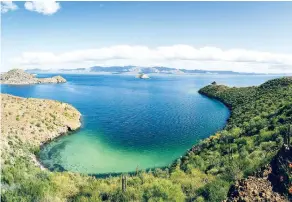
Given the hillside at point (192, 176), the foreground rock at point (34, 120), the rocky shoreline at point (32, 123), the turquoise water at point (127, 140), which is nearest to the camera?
the hillside at point (192, 176)

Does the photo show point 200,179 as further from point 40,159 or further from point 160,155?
point 40,159

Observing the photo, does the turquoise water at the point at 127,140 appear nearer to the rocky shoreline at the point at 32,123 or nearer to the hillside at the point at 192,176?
the rocky shoreline at the point at 32,123

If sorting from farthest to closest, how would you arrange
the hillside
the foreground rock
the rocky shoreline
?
1. the foreground rock
2. the rocky shoreline
3. the hillside

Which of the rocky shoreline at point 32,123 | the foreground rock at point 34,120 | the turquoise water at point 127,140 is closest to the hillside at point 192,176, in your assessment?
the rocky shoreline at point 32,123

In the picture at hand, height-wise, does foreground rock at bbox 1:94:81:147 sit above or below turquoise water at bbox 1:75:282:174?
above

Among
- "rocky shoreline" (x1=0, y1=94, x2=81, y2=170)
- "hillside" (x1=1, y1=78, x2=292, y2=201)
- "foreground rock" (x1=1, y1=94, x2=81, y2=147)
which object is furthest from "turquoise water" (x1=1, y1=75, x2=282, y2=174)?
"hillside" (x1=1, y1=78, x2=292, y2=201)

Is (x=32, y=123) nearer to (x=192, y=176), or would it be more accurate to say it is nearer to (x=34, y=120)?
(x=34, y=120)

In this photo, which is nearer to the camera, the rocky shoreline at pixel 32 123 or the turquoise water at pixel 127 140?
the turquoise water at pixel 127 140

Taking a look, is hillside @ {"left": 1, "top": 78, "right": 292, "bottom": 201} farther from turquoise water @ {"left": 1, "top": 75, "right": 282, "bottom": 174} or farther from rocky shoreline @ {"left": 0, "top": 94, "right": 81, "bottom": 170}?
turquoise water @ {"left": 1, "top": 75, "right": 282, "bottom": 174}

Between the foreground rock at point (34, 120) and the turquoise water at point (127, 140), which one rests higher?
the foreground rock at point (34, 120)

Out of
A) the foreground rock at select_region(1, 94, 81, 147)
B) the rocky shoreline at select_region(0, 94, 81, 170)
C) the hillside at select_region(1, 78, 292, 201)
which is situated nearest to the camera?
the hillside at select_region(1, 78, 292, 201)

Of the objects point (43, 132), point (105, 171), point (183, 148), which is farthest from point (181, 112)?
point (105, 171)
